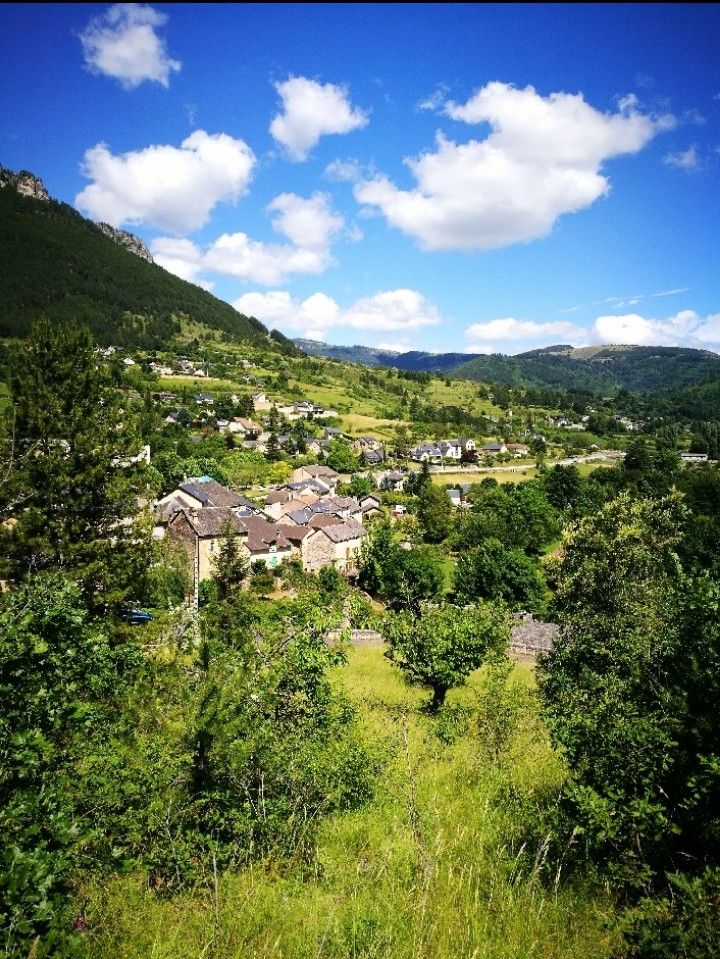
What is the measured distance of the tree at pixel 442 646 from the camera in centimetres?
1995

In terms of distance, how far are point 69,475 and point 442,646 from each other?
46.5ft

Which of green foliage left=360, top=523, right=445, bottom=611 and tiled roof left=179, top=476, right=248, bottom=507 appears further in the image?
tiled roof left=179, top=476, right=248, bottom=507

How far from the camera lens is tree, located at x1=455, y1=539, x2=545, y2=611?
4284cm

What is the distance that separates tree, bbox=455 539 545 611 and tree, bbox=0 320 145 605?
103 feet

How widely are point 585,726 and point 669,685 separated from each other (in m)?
1.25

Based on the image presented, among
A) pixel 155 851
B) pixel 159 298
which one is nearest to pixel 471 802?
pixel 155 851

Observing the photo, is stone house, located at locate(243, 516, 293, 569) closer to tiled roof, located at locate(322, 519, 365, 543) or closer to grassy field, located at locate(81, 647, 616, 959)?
tiled roof, located at locate(322, 519, 365, 543)

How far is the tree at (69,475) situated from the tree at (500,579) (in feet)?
103

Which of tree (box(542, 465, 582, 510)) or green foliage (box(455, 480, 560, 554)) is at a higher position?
tree (box(542, 465, 582, 510))

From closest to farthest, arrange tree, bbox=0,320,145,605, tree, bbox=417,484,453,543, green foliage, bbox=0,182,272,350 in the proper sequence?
tree, bbox=0,320,145,605, tree, bbox=417,484,453,543, green foliage, bbox=0,182,272,350

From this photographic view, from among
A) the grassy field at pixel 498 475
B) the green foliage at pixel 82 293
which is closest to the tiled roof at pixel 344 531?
the grassy field at pixel 498 475

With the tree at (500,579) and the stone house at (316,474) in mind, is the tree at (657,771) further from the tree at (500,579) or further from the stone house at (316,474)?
the stone house at (316,474)

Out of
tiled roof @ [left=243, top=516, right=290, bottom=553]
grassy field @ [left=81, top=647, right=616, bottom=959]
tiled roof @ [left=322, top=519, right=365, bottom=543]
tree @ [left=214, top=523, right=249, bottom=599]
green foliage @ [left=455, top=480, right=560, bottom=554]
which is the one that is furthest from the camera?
green foliage @ [left=455, top=480, right=560, bottom=554]

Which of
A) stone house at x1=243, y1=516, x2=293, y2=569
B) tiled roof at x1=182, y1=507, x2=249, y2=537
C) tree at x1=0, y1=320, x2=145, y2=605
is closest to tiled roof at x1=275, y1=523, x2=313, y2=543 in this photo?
stone house at x1=243, y1=516, x2=293, y2=569
